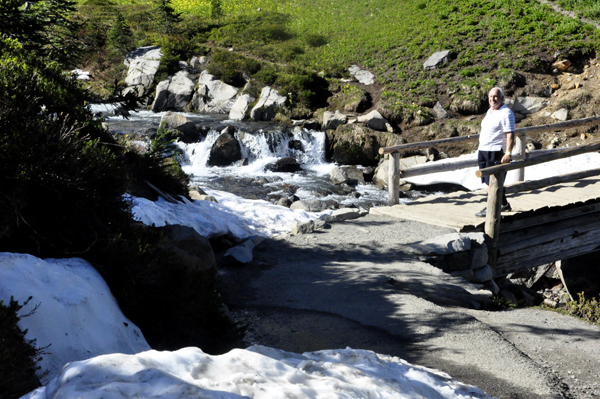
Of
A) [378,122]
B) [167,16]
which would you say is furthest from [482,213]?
[167,16]

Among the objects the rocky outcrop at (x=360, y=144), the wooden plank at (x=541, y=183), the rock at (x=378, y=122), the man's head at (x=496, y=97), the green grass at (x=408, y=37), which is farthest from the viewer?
the green grass at (x=408, y=37)

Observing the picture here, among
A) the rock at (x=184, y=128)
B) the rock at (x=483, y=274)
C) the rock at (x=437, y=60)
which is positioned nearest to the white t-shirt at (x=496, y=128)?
the rock at (x=483, y=274)

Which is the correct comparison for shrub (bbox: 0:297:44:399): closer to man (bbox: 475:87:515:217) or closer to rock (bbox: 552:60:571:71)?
man (bbox: 475:87:515:217)

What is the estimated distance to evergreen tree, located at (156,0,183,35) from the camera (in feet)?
101

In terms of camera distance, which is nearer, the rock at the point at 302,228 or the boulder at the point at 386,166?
the rock at the point at 302,228

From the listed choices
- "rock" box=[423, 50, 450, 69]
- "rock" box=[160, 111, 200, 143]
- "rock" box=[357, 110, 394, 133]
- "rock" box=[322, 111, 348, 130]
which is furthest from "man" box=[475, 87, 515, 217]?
"rock" box=[423, 50, 450, 69]

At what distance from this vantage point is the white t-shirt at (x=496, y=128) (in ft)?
23.3

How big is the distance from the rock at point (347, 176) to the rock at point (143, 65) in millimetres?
13713

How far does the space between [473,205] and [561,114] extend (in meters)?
10.6

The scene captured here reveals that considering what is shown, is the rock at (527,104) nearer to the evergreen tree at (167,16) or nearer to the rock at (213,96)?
the rock at (213,96)

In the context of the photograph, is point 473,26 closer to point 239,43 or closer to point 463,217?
point 239,43

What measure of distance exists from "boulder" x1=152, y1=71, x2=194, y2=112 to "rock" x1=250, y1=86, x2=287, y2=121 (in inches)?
180

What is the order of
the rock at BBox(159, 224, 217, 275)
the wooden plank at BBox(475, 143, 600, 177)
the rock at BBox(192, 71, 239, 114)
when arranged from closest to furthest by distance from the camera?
the rock at BBox(159, 224, 217, 275)
the wooden plank at BBox(475, 143, 600, 177)
the rock at BBox(192, 71, 239, 114)

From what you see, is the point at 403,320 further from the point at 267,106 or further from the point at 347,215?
the point at 267,106
